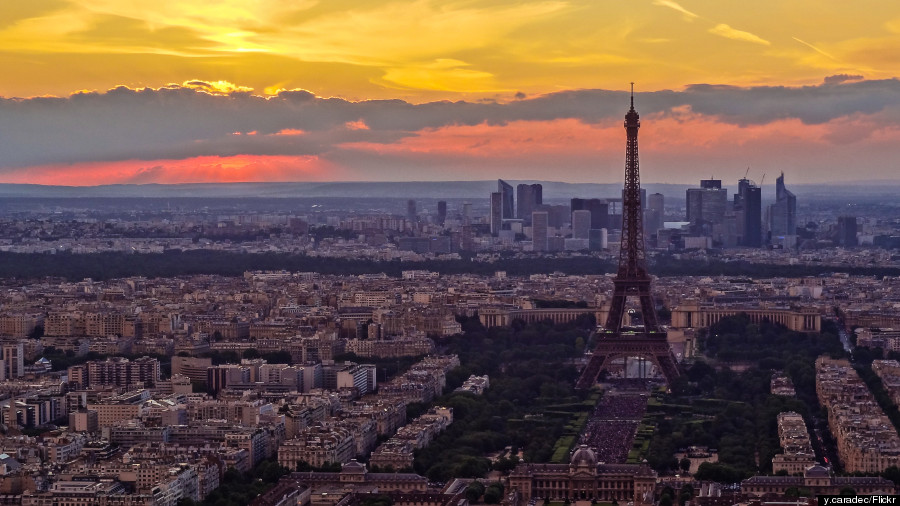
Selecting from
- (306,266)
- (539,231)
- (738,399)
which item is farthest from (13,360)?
(539,231)

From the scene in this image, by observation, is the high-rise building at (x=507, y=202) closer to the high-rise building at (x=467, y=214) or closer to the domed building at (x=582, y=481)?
the high-rise building at (x=467, y=214)

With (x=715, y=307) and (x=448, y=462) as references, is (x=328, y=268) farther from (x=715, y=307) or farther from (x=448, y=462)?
(x=448, y=462)

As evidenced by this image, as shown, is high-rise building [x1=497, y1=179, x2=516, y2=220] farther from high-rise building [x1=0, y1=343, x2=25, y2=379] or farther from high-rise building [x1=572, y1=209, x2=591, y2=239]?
high-rise building [x1=0, y1=343, x2=25, y2=379]

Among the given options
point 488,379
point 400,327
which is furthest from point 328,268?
point 488,379

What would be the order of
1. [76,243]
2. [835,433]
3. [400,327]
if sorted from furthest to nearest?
[76,243] → [400,327] → [835,433]

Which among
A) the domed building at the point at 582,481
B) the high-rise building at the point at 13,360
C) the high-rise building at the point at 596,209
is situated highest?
the high-rise building at the point at 596,209

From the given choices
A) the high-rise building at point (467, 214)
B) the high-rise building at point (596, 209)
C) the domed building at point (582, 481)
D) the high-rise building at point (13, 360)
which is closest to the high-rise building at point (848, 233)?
the high-rise building at point (596, 209)
